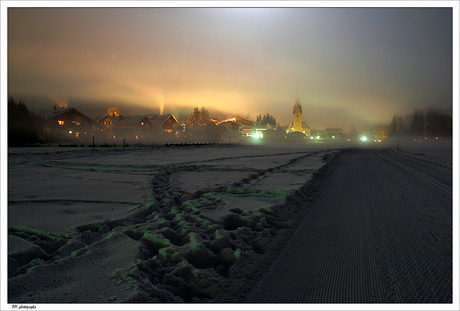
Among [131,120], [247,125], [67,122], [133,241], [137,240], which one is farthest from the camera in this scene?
[247,125]

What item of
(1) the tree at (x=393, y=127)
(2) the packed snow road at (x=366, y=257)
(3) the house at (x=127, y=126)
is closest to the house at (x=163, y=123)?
(3) the house at (x=127, y=126)

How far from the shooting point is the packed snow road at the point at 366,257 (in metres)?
2.50

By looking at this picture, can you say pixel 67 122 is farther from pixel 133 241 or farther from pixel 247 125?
pixel 247 125

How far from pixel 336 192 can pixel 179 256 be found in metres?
5.37

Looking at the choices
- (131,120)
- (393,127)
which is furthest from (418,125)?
(131,120)

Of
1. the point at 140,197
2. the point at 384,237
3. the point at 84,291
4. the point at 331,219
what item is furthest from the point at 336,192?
the point at 84,291

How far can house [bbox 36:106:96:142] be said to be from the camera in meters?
44.4

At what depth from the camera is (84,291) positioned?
2449 mm

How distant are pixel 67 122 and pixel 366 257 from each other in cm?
5330

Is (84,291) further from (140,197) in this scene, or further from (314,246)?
(140,197)

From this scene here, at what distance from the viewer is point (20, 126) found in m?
30.7

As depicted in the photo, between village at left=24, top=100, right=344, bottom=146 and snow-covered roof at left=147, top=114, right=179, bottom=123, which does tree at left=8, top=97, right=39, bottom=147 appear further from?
snow-covered roof at left=147, top=114, right=179, bottom=123

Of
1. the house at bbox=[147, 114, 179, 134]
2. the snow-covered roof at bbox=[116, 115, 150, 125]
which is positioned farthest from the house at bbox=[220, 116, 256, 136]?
the snow-covered roof at bbox=[116, 115, 150, 125]

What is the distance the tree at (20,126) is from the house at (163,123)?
2887 cm
